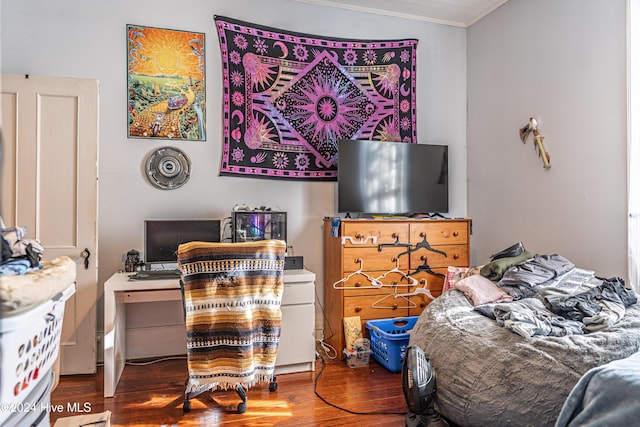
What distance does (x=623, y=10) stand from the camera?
8.25 feet

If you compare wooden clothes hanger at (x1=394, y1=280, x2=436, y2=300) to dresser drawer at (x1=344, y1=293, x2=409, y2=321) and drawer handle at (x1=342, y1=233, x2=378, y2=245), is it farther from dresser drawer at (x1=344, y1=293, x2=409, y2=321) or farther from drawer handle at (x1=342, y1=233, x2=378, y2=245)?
drawer handle at (x1=342, y1=233, x2=378, y2=245)

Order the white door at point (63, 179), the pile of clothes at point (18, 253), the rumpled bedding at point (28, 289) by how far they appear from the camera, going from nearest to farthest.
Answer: the rumpled bedding at point (28, 289), the pile of clothes at point (18, 253), the white door at point (63, 179)

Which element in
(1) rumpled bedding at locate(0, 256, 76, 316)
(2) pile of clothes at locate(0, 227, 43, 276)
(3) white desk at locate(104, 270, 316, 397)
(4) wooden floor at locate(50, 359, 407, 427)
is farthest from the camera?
(3) white desk at locate(104, 270, 316, 397)

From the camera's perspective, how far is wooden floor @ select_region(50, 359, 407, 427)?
2.15m

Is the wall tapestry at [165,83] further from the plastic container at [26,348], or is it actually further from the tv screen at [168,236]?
the plastic container at [26,348]

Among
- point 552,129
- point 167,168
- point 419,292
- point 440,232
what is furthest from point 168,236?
point 552,129

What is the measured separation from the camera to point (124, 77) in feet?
9.96

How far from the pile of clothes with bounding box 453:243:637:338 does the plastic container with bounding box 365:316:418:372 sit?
0.57m

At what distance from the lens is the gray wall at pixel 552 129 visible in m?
2.59

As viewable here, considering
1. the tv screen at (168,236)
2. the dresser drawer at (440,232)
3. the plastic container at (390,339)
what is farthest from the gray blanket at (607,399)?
the tv screen at (168,236)

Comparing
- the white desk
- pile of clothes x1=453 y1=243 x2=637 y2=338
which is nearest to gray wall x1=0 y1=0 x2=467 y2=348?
the white desk

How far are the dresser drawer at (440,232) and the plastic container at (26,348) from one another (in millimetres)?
2626

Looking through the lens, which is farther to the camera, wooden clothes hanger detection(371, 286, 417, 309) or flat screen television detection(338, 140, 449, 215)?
flat screen television detection(338, 140, 449, 215)

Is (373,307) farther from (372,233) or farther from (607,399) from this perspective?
(607,399)
